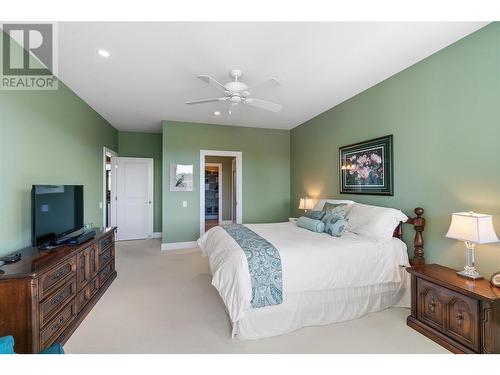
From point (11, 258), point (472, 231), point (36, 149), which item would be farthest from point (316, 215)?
point (36, 149)

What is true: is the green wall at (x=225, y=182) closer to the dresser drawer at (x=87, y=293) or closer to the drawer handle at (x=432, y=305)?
the dresser drawer at (x=87, y=293)

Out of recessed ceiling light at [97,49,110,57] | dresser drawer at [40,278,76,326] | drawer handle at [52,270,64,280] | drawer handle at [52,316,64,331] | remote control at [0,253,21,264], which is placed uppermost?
recessed ceiling light at [97,49,110,57]

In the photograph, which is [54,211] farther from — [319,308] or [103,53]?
[319,308]

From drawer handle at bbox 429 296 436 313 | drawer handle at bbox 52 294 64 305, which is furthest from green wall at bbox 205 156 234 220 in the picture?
drawer handle at bbox 429 296 436 313

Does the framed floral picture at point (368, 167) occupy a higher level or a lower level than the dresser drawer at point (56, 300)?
higher

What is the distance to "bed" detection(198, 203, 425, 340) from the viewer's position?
1.99 metres

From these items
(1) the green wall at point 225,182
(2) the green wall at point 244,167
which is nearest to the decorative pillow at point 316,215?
(2) the green wall at point 244,167

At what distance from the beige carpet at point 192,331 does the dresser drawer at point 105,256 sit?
36cm

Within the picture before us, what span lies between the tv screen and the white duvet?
1.60 m

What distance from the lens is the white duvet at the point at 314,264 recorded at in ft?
6.41

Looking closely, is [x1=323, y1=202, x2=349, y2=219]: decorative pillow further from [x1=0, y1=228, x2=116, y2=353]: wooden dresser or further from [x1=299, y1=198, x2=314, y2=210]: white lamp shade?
[x1=0, y1=228, x2=116, y2=353]: wooden dresser

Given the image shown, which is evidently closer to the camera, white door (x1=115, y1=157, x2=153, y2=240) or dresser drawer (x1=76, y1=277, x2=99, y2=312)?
dresser drawer (x1=76, y1=277, x2=99, y2=312)

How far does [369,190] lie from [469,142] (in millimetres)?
1268

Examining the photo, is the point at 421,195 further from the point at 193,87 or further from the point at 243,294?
the point at 193,87
